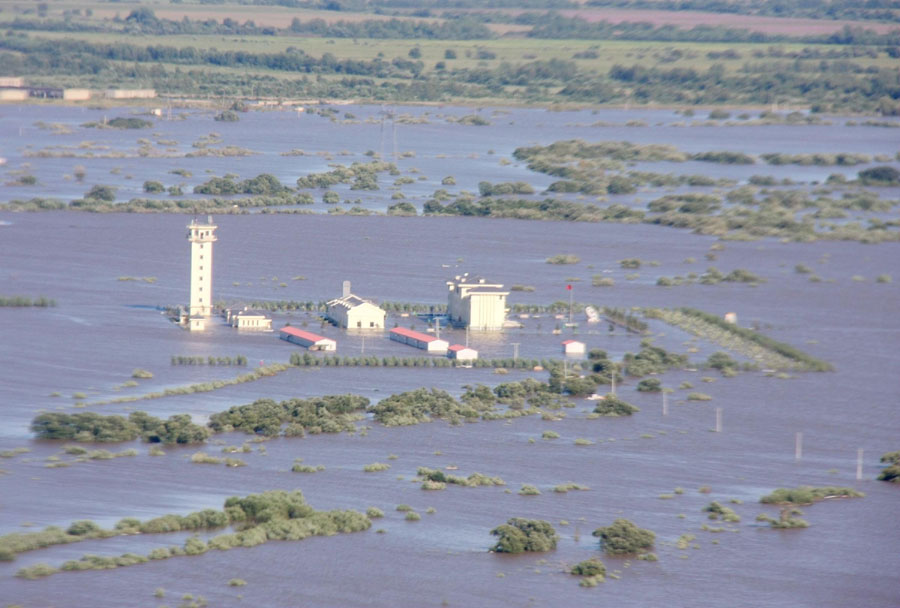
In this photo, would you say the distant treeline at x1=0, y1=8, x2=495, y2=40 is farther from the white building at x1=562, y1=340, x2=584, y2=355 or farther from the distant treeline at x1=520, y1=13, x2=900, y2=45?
the white building at x1=562, y1=340, x2=584, y2=355

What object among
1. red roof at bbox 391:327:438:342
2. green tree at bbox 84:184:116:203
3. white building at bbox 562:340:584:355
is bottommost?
white building at bbox 562:340:584:355

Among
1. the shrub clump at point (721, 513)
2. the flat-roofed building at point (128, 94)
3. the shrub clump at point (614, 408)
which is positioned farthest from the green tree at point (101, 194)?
the flat-roofed building at point (128, 94)

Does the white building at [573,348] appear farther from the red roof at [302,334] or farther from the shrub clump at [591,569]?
the shrub clump at [591,569]

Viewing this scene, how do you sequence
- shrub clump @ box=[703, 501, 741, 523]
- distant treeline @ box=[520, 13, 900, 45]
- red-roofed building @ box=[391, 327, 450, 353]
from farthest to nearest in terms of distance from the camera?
distant treeline @ box=[520, 13, 900, 45] → red-roofed building @ box=[391, 327, 450, 353] → shrub clump @ box=[703, 501, 741, 523]

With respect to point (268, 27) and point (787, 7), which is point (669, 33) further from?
point (268, 27)

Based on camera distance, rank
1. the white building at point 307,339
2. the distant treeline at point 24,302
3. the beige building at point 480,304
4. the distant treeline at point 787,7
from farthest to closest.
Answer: the distant treeline at point 787,7 → the distant treeline at point 24,302 → the beige building at point 480,304 → the white building at point 307,339

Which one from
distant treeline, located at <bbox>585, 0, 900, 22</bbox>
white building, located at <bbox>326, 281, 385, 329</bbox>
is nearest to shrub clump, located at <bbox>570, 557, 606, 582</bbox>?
white building, located at <bbox>326, 281, 385, 329</bbox>

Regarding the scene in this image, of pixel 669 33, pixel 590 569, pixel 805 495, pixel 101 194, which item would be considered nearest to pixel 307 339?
pixel 805 495
